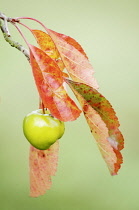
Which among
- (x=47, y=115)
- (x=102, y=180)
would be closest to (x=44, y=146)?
(x=47, y=115)

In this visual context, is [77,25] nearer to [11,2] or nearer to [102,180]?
[11,2]

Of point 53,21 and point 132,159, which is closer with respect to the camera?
point 132,159

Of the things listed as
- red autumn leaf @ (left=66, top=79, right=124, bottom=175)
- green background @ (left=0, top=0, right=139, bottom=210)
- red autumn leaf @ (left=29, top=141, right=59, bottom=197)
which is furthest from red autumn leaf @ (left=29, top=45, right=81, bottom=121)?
green background @ (left=0, top=0, right=139, bottom=210)

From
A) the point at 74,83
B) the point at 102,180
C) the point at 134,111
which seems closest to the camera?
the point at 74,83

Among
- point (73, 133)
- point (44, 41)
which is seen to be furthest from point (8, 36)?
point (73, 133)

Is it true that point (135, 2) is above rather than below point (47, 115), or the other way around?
above

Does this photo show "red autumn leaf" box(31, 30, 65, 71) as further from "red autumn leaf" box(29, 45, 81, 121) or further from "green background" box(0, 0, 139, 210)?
"green background" box(0, 0, 139, 210)

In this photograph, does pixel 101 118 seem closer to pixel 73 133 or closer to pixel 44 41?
pixel 44 41
